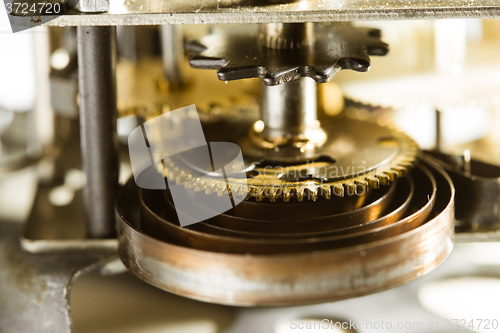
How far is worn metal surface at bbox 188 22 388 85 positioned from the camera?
69cm

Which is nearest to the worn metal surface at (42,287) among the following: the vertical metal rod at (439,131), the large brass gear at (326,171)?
the large brass gear at (326,171)

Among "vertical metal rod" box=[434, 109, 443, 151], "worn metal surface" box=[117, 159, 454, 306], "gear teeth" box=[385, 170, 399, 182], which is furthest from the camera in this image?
"vertical metal rod" box=[434, 109, 443, 151]

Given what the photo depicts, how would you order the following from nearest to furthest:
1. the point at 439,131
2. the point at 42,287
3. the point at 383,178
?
1. the point at 383,178
2. the point at 42,287
3. the point at 439,131

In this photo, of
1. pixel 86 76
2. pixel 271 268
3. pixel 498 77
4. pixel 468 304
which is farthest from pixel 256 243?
pixel 498 77

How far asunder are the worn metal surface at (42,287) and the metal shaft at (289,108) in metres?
0.26

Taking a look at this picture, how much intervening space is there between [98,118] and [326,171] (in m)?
0.27

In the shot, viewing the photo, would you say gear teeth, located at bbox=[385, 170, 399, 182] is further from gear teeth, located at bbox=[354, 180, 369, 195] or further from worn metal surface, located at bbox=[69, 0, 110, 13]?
worn metal surface, located at bbox=[69, 0, 110, 13]

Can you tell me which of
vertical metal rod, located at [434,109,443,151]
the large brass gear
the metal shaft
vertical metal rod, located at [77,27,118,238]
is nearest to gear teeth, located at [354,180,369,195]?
the large brass gear

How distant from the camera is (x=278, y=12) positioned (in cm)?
65

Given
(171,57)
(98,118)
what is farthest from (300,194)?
(171,57)

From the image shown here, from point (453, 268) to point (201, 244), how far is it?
486 mm

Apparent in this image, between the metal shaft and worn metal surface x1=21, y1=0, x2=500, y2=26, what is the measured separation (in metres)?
0.13

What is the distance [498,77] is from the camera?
49.8 inches

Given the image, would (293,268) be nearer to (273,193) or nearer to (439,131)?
(273,193)
